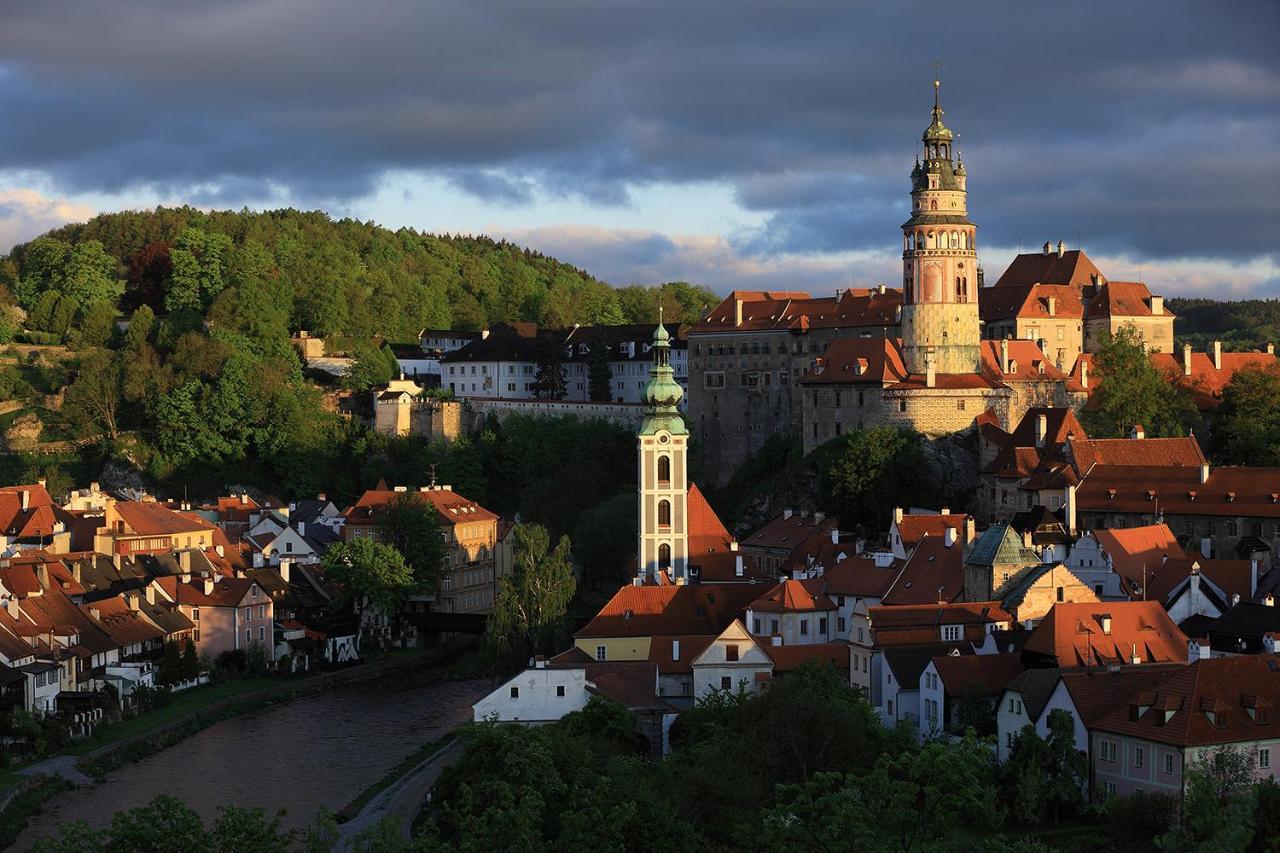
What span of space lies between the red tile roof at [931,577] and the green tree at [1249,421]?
1604 centimetres

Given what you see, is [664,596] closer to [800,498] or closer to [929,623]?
[929,623]

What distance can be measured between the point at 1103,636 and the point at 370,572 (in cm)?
2717

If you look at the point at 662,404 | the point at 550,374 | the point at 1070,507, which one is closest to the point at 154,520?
the point at 662,404

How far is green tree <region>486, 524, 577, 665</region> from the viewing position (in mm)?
55031

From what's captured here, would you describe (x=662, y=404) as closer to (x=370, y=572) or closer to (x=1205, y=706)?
(x=370, y=572)

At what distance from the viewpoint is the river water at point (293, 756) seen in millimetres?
40562

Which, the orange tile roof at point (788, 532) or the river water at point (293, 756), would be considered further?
the orange tile roof at point (788, 532)

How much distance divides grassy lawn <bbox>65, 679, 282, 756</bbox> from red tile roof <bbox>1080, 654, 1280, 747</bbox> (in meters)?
22.3

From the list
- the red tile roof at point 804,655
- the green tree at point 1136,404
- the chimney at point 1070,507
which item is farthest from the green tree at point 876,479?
the red tile roof at point 804,655

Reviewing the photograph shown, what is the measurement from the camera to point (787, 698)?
38.2 meters

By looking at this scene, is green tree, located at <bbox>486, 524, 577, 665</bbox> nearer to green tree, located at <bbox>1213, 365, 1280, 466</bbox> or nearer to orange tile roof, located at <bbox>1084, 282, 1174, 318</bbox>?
green tree, located at <bbox>1213, 365, 1280, 466</bbox>

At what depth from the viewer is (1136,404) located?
67312mm

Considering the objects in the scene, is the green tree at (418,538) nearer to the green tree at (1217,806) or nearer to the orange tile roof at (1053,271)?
the orange tile roof at (1053,271)

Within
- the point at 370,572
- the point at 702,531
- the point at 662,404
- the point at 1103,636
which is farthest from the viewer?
the point at 662,404
